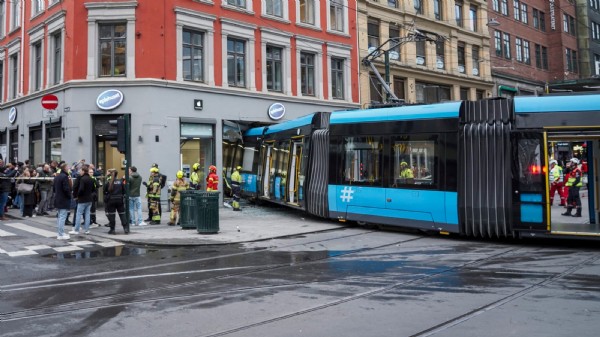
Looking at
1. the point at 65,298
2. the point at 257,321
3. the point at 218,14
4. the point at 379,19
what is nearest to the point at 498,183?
the point at 257,321

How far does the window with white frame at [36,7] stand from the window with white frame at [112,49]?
4991 mm

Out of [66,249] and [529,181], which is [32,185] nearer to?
[66,249]

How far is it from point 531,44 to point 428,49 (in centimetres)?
1520

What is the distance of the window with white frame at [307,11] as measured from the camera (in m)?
27.3

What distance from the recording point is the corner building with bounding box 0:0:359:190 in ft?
67.5

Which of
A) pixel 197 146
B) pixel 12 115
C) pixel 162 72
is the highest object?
pixel 162 72

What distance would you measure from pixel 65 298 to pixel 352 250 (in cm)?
609

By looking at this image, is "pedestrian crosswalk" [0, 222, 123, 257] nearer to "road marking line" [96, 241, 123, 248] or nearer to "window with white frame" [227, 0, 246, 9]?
"road marking line" [96, 241, 123, 248]

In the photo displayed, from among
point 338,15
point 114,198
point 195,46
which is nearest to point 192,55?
point 195,46

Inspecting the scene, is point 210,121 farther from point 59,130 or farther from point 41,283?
point 41,283

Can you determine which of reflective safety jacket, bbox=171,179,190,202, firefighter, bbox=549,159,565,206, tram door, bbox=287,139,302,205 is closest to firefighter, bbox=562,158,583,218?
firefighter, bbox=549,159,565,206

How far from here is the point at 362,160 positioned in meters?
14.2

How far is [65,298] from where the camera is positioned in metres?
7.11

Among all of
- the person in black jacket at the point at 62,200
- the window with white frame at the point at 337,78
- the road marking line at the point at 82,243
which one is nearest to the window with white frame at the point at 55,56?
the person in black jacket at the point at 62,200
